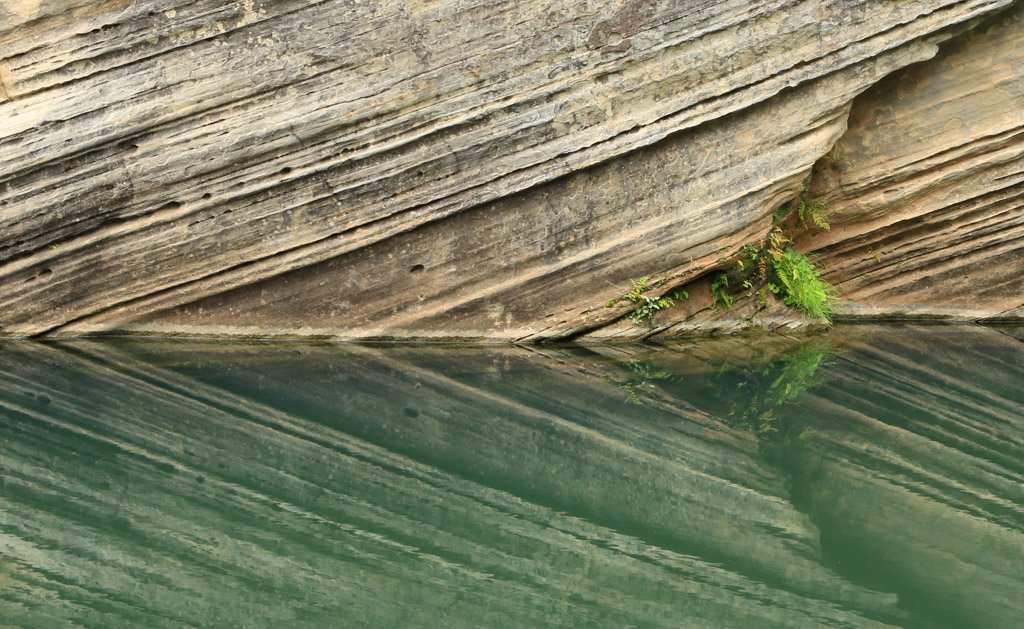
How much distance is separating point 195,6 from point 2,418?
3.94 meters

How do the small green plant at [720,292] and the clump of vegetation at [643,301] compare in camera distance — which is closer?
the clump of vegetation at [643,301]

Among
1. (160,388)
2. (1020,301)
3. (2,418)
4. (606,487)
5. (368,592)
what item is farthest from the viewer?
(1020,301)

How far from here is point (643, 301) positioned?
959 cm

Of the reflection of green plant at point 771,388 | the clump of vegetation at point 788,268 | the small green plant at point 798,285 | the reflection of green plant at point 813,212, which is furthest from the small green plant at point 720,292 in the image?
the reflection of green plant at point 813,212

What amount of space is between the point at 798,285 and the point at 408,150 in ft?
13.4

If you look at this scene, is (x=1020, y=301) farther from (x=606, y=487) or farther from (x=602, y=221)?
(x=606, y=487)

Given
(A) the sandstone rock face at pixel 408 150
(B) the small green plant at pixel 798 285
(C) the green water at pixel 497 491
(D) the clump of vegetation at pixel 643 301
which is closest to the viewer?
(C) the green water at pixel 497 491

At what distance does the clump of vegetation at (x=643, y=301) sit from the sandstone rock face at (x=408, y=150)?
0.33 ft

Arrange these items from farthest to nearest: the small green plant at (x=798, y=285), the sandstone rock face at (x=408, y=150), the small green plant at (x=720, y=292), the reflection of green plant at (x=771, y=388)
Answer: the small green plant at (x=798, y=285)
the small green plant at (x=720, y=292)
the sandstone rock face at (x=408, y=150)
the reflection of green plant at (x=771, y=388)

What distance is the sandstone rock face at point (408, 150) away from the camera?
850 cm

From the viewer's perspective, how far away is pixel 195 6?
332 inches

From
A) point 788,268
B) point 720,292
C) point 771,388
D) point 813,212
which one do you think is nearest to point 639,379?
point 771,388

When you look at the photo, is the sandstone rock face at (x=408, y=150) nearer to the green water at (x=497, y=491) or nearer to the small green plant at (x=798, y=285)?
the small green plant at (x=798, y=285)

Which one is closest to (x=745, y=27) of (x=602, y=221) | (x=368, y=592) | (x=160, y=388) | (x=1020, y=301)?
(x=602, y=221)
